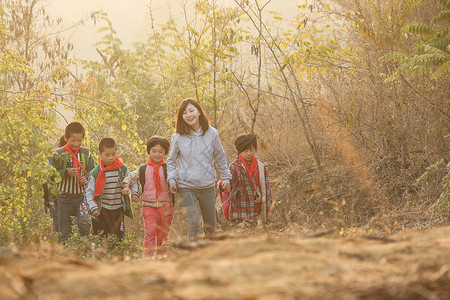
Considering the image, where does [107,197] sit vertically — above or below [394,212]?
above

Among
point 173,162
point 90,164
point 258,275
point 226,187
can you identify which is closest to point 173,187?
point 173,162

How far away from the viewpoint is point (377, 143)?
27.1 ft

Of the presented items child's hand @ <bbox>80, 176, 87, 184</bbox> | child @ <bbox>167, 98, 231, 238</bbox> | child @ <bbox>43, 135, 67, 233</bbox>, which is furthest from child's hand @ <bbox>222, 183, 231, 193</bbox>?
child @ <bbox>43, 135, 67, 233</bbox>

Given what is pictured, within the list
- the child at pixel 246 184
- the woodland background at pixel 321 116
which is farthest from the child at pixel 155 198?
the child at pixel 246 184

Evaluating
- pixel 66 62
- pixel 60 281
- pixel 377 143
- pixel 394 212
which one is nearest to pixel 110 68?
pixel 66 62

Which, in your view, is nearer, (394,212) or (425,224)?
(425,224)

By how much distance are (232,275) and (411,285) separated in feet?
1.75

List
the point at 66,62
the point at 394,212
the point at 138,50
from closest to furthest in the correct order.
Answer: the point at 394,212
the point at 66,62
the point at 138,50

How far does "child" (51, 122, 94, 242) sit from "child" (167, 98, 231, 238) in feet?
5.57

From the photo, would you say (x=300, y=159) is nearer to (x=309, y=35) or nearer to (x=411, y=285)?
(x=309, y=35)

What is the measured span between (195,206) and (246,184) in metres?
0.91

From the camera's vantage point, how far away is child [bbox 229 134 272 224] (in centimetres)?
623

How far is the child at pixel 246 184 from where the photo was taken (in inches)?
245

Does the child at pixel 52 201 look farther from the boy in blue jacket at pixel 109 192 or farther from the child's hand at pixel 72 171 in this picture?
the boy in blue jacket at pixel 109 192
